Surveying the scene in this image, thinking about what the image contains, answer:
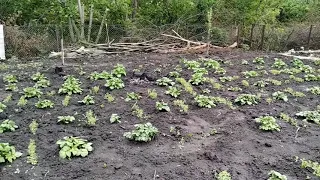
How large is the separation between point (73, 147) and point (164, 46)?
316 inches

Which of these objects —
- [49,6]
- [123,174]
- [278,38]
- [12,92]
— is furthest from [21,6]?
[123,174]

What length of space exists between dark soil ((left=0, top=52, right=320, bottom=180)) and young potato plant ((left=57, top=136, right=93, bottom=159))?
0.07 meters

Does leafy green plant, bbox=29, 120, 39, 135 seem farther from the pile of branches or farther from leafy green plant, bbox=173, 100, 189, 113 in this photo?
the pile of branches

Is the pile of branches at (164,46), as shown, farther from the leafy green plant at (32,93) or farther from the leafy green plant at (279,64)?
the leafy green plant at (32,93)

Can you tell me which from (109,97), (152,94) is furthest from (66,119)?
(152,94)

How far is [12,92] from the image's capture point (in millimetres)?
6992

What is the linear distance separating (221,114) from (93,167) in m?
2.59

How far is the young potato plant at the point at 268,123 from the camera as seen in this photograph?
17.5ft

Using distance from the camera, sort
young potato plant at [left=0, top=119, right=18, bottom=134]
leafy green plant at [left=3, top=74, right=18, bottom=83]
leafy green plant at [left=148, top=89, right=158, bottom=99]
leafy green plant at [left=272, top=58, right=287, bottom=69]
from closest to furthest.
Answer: young potato plant at [left=0, top=119, right=18, bottom=134], leafy green plant at [left=148, top=89, right=158, bottom=99], leafy green plant at [left=3, top=74, right=18, bottom=83], leafy green plant at [left=272, top=58, right=287, bottom=69]

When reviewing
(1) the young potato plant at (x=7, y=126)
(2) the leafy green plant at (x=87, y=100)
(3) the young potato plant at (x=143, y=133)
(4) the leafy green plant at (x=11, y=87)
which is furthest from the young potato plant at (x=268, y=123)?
(4) the leafy green plant at (x=11, y=87)

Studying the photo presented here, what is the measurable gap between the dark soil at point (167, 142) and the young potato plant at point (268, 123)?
91mm

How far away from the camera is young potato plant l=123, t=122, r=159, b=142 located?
15.5 ft

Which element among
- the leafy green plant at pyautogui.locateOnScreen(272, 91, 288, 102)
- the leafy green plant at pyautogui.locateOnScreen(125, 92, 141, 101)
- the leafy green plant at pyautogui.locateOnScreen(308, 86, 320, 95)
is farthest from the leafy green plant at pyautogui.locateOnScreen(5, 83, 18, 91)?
the leafy green plant at pyautogui.locateOnScreen(308, 86, 320, 95)

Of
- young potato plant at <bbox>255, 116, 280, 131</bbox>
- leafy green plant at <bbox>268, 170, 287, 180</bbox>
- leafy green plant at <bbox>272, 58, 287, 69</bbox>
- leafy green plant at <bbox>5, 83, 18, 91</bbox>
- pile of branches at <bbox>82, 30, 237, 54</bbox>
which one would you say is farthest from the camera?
pile of branches at <bbox>82, 30, 237, 54</bbox>
